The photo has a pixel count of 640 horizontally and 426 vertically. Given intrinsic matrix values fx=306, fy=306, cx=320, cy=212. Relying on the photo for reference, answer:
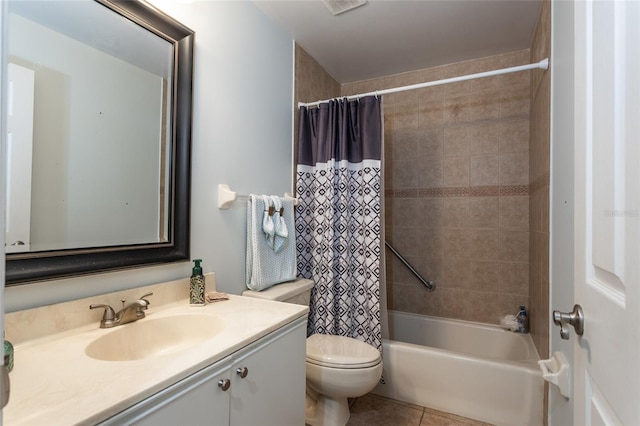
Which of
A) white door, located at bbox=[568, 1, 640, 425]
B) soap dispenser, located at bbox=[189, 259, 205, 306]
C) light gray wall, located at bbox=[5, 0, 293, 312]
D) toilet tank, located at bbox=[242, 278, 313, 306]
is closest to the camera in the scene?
white door, located at bbox=[568, 1, 640, 425]

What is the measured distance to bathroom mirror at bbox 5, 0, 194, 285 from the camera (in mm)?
891

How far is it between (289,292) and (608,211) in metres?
1.38

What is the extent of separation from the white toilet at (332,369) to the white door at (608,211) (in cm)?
92

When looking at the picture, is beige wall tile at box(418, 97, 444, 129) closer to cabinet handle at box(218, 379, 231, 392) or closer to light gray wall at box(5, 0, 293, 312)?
light gray wall at box(5, 0, 293, 312)

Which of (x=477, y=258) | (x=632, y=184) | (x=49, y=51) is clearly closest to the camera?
(x=632, y=184)

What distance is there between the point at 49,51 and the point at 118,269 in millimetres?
728

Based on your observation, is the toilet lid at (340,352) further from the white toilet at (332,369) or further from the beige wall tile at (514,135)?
the beige wall tile at (514,135)

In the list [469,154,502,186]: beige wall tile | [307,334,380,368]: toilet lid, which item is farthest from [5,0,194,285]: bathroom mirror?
[469,154,502,186]: beige wall tile

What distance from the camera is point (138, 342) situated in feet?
3.44

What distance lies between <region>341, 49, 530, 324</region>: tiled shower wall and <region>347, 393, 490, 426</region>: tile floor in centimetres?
84

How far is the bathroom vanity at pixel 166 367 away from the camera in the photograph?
61 centimetres

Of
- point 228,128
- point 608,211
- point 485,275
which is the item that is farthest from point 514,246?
point 228,128

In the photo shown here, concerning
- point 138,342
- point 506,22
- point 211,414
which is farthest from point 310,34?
point 211,414

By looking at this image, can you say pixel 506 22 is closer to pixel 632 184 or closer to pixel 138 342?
pixel 632 184
